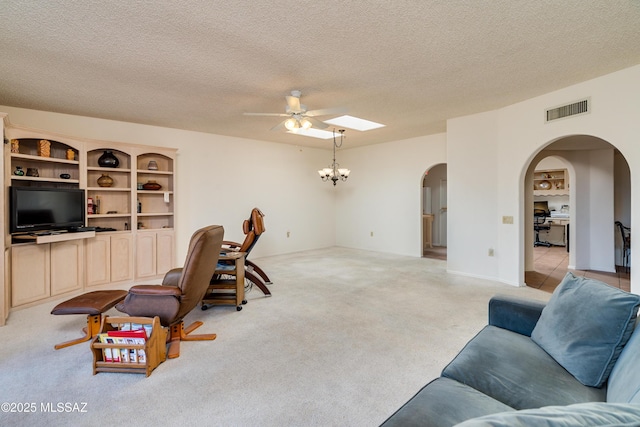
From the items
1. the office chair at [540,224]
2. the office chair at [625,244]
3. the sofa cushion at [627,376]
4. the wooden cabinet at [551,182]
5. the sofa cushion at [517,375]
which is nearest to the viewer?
the sofa cushion at [627,376]

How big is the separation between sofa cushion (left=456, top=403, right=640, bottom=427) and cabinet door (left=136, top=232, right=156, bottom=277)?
539 cm

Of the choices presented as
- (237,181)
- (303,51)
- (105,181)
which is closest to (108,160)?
(105,181)

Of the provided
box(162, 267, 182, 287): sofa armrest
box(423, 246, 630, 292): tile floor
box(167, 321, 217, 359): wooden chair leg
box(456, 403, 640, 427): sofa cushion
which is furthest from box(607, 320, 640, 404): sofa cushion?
box(423, 246, 630, 292): tile floor

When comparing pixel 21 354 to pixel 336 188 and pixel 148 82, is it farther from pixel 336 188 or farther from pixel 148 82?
pixel 336 188

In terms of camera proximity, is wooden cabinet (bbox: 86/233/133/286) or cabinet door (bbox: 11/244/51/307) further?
wooden cabinet (bbox: 86/233/133/286)

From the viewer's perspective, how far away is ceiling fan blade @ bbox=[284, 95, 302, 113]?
347 centimetres

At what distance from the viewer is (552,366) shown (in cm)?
158

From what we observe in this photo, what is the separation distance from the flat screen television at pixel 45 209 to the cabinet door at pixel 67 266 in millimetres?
283

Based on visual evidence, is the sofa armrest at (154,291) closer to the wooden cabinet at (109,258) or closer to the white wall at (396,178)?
the wooden cabinet at (109,258)

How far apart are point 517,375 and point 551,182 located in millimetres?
10057

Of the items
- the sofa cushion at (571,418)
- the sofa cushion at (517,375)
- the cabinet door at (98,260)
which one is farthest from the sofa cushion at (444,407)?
the cabinet door at (98,260)

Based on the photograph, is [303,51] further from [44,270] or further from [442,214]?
[442,214]

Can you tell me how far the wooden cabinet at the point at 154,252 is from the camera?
498 centimetres

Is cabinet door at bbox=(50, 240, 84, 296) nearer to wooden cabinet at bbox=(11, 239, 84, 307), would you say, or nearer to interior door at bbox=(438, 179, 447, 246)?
wooden cabinet at bbox=(11, 239, 84, 307)
